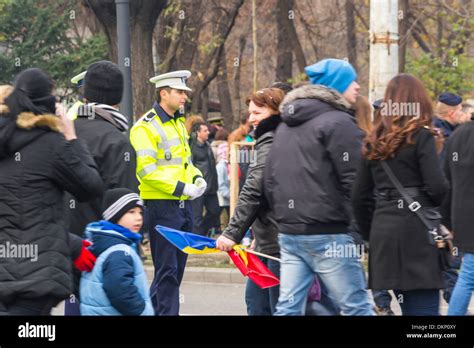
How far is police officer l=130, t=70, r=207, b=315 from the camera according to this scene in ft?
26.2

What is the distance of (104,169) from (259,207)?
1032 mm

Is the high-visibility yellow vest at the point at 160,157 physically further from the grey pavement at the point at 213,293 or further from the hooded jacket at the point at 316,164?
the hooded jacket at the point at 316,164

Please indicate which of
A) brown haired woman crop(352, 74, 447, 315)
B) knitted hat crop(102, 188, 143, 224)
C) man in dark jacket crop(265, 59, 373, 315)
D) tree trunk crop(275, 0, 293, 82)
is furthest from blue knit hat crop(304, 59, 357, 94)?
tree trunk crop(275, 0, 293, 82)

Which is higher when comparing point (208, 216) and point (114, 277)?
point (114, 277)

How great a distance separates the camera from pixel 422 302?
5.98 meters

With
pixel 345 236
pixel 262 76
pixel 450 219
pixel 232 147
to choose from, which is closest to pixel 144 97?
pixel 232 147

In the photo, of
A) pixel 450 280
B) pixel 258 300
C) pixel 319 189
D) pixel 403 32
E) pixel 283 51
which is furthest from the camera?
pixel 283 51

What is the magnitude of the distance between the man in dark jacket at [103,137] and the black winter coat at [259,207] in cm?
71

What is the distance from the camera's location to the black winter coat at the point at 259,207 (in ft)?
21.8

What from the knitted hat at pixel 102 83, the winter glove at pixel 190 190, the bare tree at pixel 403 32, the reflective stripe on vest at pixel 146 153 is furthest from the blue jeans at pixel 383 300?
the bare tree at pixel 403 32

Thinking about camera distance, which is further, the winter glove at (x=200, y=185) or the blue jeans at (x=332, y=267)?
the winter glove at (x=200, y=185)

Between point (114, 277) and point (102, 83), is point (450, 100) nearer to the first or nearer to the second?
point (102, 83)

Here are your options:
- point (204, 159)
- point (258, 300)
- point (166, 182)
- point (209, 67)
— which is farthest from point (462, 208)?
point (209, 67)

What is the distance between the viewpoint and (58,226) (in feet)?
17.5
